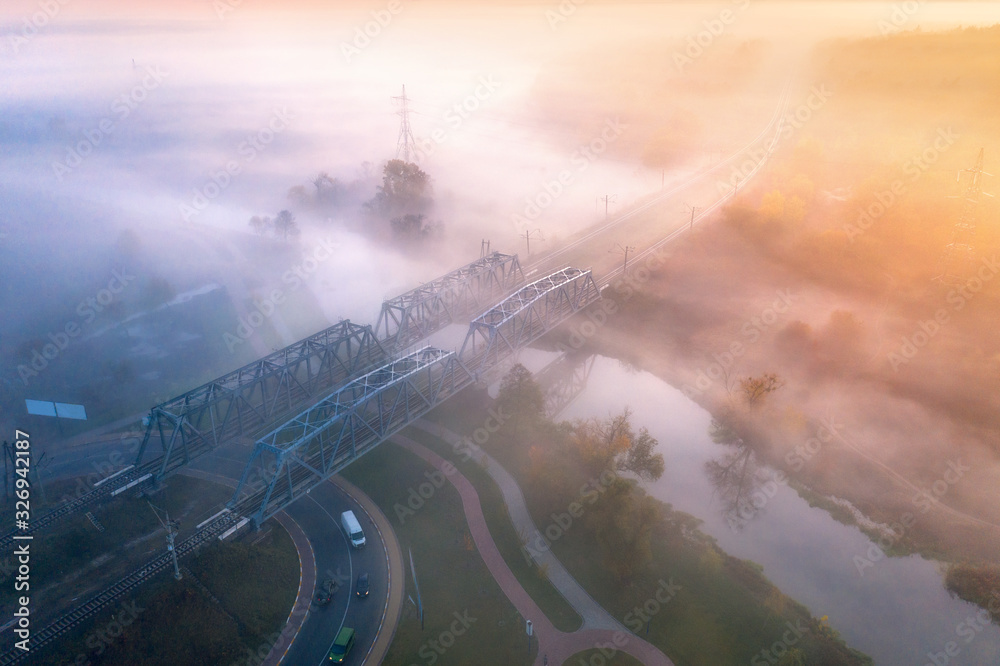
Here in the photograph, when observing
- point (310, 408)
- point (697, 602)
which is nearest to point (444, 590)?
point (310, 408)

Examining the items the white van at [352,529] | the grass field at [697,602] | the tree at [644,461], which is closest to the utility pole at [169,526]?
the white van at [352,529]

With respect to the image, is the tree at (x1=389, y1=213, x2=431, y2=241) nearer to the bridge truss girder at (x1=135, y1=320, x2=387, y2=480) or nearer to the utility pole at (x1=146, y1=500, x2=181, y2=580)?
the bridge truss girder at (x1=135, y1=320, x2=387, y2=480)

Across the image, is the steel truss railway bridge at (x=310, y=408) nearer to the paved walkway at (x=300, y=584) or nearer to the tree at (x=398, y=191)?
the paved walkway at (x=300, y=584)

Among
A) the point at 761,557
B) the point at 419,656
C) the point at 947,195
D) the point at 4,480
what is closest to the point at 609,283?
the point at 761,557

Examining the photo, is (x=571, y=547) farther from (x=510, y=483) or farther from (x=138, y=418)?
(x=138, y=418)

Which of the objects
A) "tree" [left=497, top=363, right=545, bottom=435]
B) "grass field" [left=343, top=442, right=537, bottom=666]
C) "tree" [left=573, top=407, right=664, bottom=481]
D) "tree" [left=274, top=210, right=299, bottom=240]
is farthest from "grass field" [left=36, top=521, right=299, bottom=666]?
"tree" [left=274, top=210, right=299, bottom=240]

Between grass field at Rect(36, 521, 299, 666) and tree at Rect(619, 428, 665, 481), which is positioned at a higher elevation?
grass field at Rect(36, 521, 299, 666)
